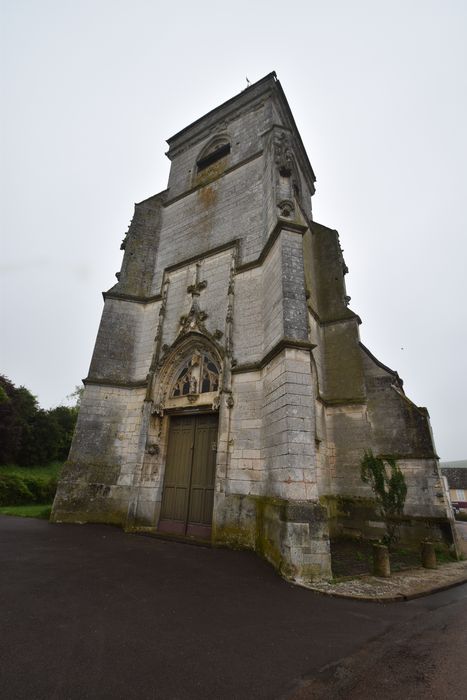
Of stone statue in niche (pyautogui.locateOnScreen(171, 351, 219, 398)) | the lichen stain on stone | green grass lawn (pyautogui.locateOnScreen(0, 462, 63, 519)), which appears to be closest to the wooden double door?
stone statue in niche (pyautogui.locateOnScreen(171, 351, 219, 398))

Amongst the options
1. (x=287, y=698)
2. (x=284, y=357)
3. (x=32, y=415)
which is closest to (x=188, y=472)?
(x=284, y=357)

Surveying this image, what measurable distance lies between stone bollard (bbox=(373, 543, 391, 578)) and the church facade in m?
0.82

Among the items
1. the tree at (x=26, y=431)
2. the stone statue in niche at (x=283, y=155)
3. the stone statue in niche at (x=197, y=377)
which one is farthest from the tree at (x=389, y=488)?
the tree at (x=26, y=431)

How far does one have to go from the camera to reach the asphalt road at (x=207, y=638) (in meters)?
1.94

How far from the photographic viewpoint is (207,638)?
2490 millimetres

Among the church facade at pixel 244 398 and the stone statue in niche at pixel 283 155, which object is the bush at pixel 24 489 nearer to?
the church facade at pixel 244 398

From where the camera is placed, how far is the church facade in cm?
537

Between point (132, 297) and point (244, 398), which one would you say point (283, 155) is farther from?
point (244, 398)

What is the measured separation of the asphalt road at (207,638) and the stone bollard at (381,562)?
0.71 m

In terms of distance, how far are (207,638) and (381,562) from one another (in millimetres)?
3116

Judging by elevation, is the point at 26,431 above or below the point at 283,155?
below

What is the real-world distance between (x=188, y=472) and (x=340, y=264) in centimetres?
778

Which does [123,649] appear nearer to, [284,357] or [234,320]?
[284,357]

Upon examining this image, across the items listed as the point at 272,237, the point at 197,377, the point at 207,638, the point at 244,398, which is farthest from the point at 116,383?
the point at 207,638
